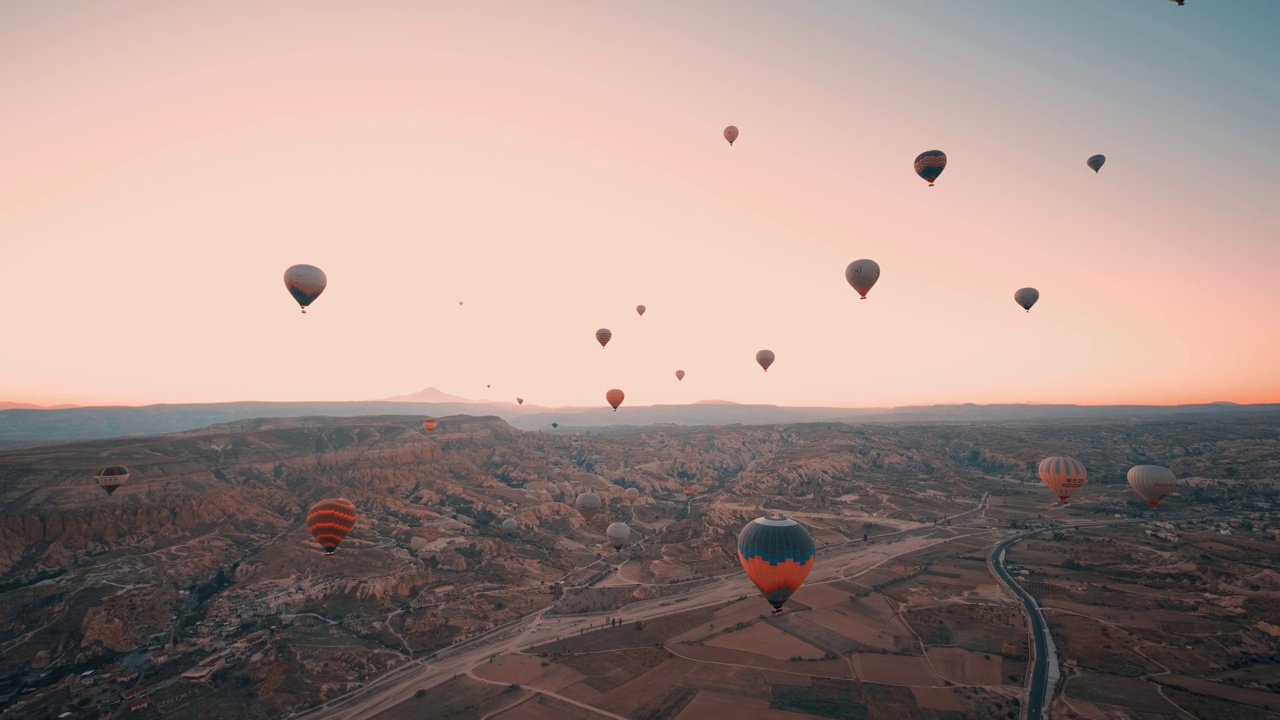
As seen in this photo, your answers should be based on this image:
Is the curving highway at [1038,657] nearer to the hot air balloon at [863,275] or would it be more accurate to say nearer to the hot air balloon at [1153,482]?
the hot air balloon at [1153,482]

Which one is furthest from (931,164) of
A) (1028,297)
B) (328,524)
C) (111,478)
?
(111,478)

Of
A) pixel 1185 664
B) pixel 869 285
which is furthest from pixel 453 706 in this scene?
pixel 1185 664

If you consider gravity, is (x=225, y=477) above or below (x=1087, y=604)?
above

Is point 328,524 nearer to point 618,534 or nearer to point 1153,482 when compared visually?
point 618,534

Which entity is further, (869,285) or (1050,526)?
(1050,526)

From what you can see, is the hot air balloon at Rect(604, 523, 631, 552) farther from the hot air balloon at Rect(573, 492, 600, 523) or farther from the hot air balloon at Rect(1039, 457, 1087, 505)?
the hot air balloon at Rect(1039, 457, 1087, 505)

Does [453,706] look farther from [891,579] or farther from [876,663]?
[891,579]
